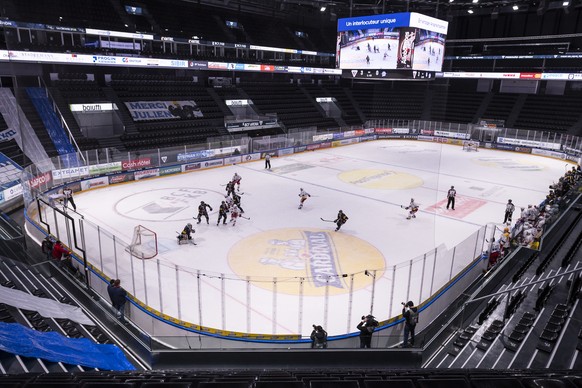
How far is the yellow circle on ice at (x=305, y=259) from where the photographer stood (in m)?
11.4

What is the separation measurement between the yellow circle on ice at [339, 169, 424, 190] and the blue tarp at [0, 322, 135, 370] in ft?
62.6

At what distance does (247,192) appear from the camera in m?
22.4

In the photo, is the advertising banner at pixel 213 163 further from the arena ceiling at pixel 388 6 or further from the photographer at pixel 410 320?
the photographer at pixel 410 320

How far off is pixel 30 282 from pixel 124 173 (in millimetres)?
14061

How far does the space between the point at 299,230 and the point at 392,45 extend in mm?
8972

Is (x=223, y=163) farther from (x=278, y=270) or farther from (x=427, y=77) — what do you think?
(x=278, y=270)

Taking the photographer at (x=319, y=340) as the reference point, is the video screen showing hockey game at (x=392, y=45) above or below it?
above

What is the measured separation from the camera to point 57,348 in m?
6.32

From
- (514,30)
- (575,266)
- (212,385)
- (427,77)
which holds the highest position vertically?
(514,30)

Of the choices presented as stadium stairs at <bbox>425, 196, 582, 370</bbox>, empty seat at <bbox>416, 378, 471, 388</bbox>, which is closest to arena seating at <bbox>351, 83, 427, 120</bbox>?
stadium stairs at <bbox>425, 196, 582, 370</bbox>

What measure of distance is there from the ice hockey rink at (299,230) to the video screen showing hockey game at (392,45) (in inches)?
258

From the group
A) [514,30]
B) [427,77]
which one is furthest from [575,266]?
[514,30]

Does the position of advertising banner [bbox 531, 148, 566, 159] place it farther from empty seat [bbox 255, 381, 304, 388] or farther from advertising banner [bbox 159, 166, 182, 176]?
empty seat [bbox 255, 381, 304, 388]

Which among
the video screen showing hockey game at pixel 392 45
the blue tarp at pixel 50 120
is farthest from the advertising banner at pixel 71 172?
the video screen showing hockey game at pixel 392 45
